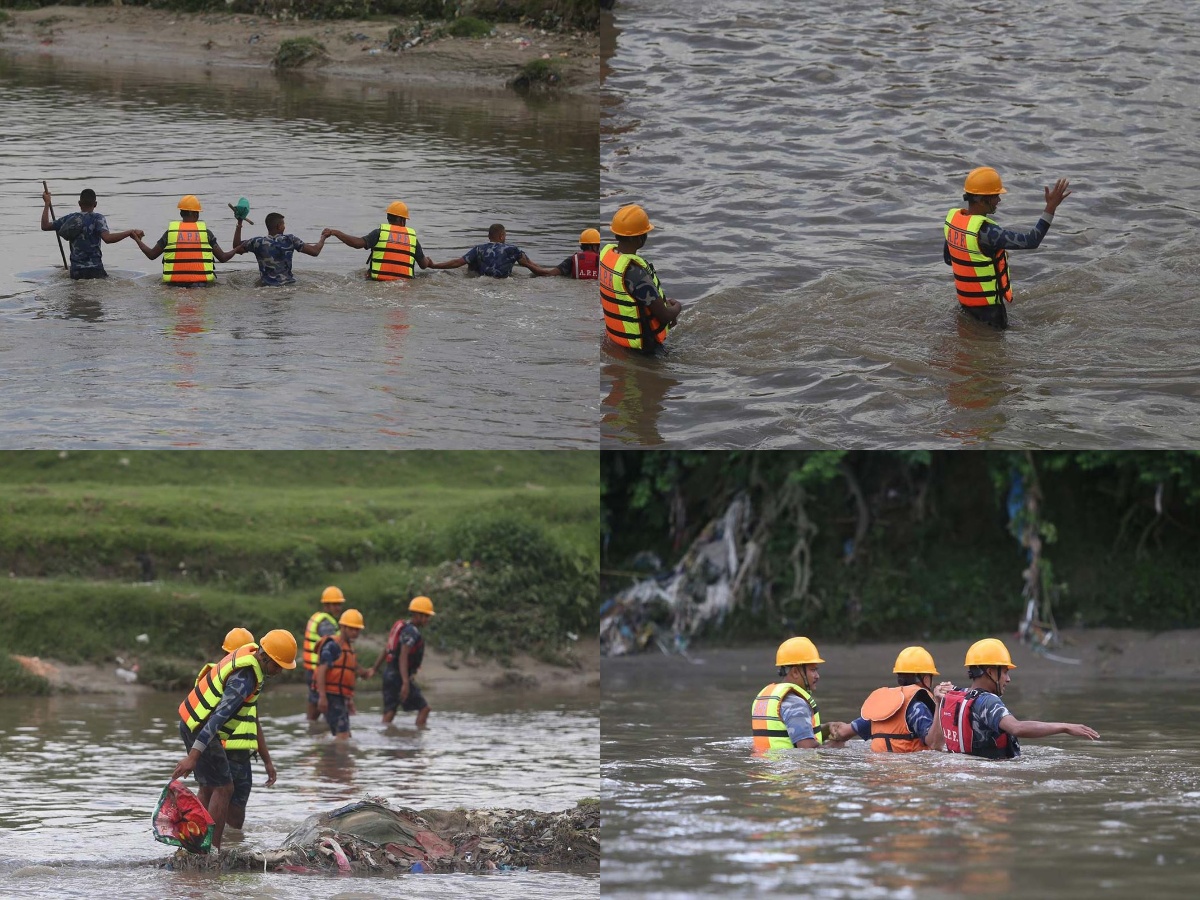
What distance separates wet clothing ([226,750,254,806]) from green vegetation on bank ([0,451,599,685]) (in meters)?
7.73

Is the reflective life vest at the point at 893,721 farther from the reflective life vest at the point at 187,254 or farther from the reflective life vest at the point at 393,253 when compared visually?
the reflective life vest at the point at 187,254

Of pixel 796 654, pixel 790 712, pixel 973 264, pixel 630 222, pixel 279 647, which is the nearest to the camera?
pixel 279 647

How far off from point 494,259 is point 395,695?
5.37 m

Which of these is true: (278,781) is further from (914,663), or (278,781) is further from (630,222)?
(630,222)

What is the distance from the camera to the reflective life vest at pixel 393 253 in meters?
16.8

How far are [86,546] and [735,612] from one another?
8.37 metres

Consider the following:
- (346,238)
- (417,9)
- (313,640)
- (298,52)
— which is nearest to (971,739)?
(313,640)

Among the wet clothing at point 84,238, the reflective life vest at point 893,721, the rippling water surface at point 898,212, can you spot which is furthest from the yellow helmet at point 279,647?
the wet clothing at point 84,238

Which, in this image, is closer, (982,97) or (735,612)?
(735,612)

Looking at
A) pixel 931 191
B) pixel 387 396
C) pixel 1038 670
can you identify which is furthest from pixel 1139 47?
pixel 387 396

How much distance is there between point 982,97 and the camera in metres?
20.2

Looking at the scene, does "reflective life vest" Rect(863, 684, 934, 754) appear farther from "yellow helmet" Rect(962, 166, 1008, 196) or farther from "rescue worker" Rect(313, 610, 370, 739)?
"rescue worker" Rect(313, 610, 370, 739)

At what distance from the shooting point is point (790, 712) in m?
9.84

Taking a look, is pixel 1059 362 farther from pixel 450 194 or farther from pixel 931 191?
pixel 450 194
